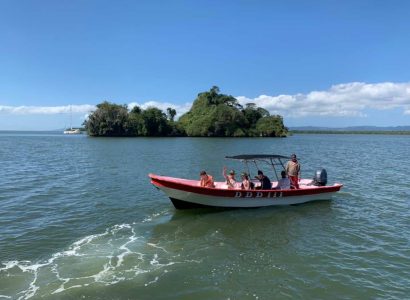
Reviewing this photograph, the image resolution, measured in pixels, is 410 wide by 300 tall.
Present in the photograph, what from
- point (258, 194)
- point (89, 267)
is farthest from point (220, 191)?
point (89, 267)

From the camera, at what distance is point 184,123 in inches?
5413

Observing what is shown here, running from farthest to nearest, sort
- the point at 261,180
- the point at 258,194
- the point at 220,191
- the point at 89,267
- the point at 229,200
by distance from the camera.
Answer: the point at 261,180 → the point at 258,194 → the point at 229,200 → the point at 220,191 → the point at 89,267

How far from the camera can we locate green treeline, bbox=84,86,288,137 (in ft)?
393

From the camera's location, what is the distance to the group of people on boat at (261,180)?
17719 mm

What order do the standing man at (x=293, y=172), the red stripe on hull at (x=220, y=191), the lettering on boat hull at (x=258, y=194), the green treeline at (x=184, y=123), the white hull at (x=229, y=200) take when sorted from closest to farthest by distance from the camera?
the red stripe on hull at (x=220, y=191), the white hull at (x=229, y=200), the lettering on boat hull at (x=258, y=194), the standing man at (x=293, y=172), the green treeline at (x=184, y=123)

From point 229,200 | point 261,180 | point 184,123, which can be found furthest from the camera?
point 184,123

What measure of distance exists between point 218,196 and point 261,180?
2.64 meters

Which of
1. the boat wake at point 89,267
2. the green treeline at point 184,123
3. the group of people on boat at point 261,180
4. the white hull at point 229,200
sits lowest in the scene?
the boat wake at point 89,267

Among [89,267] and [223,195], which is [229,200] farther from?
[89,267]

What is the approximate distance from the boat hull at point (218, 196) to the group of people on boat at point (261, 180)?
589mm

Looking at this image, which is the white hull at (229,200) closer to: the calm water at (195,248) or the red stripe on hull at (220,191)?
the red stripe on hull at (220,191)

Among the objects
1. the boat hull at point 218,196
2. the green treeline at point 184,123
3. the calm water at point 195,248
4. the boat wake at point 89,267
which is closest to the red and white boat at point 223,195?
the boat hull at point 218,196

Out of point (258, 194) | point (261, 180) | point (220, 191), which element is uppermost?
point (261, 180)

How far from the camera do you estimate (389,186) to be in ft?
83.8
